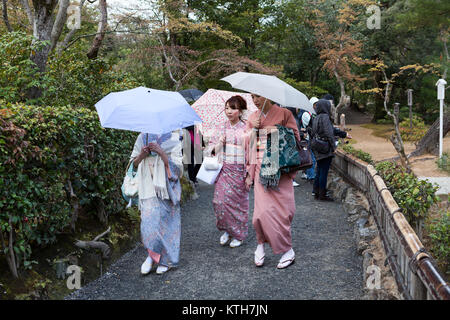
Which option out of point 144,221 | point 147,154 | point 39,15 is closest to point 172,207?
point 144,221

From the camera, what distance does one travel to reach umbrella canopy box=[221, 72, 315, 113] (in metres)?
3.97

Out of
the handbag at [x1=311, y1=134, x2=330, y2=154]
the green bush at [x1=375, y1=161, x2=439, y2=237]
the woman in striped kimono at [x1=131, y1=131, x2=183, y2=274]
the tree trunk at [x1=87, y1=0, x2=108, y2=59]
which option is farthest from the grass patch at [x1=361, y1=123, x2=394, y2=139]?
the woman in striped kimono at [x1=131, y1=131, x2=183, y2=274]

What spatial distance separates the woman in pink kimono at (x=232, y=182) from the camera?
5.10 meters

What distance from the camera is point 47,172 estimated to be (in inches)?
149

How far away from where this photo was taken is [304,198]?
310 inches

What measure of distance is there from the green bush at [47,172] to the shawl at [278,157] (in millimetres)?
1869

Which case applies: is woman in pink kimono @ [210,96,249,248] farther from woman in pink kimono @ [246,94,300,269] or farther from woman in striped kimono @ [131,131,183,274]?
woman in striped kimono @ [131,131,183,274]

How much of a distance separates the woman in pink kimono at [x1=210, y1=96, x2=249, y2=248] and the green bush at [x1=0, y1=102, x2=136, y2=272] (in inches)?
51.9

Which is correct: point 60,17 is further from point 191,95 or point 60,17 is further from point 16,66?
point 16,66

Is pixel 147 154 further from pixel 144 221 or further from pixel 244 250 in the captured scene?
pixel 244 250

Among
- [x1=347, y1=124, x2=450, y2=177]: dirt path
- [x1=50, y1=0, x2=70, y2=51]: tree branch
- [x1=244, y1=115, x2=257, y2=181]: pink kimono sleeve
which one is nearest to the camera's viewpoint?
[x1=244, y1=115, x2=257, y2=181]: pink kimono sleeve

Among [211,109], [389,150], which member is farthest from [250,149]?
[389,150]

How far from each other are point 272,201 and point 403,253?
4.70ft

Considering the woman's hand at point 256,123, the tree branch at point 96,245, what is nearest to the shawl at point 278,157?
the woman's hand at point 256,123
